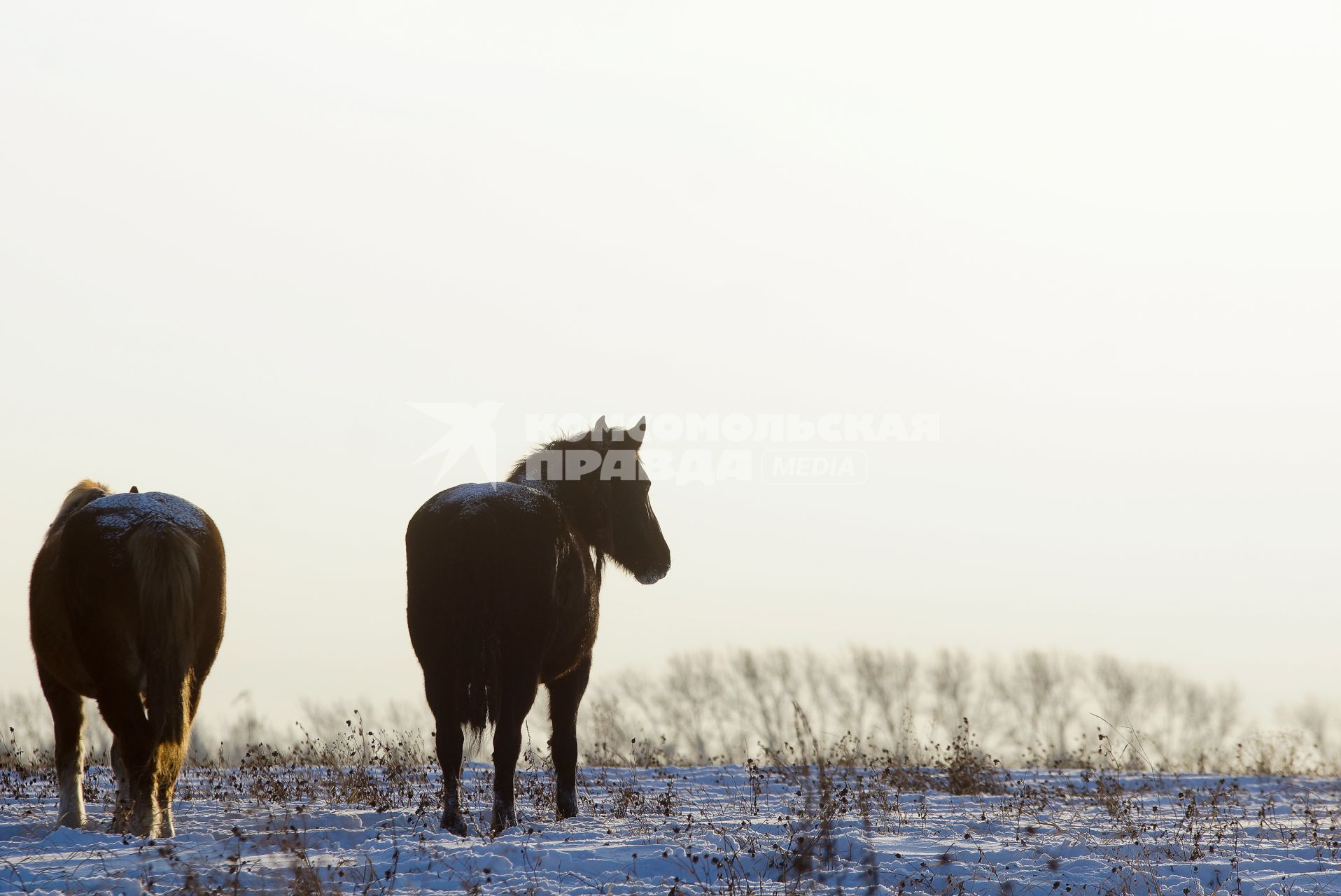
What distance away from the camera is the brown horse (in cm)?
798

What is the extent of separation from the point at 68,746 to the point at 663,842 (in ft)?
14.6

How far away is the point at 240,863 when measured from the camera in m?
6.32

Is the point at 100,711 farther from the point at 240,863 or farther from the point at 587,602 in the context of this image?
the point at 587,602

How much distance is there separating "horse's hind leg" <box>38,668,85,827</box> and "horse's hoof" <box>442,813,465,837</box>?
267 centimetres

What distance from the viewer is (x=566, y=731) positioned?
955 centimetres

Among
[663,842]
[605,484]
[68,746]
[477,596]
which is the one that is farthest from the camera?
[605,484]

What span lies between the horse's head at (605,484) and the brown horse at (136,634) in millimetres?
2828

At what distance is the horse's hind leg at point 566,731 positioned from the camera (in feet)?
30.9

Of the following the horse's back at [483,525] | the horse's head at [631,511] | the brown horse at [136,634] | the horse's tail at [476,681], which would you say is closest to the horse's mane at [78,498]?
the brown horse at [136,634]

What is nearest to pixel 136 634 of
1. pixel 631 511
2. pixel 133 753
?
pixel 133 753

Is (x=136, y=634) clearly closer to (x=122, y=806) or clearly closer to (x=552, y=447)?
(x=122, y=806)

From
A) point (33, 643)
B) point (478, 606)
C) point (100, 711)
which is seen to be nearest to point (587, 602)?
point (478, 606)

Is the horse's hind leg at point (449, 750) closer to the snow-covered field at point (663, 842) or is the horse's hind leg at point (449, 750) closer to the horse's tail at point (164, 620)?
the snow-covered field at point (663, 842)

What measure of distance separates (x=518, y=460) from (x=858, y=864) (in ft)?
14.5
